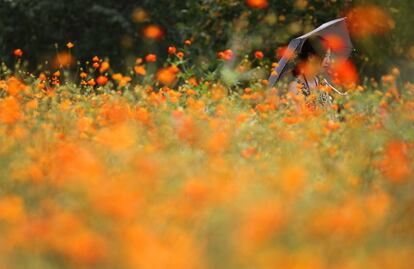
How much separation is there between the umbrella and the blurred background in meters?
2.51

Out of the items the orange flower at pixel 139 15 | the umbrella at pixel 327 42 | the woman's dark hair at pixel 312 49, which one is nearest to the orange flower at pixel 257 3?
the orange flower at pixel 139 15

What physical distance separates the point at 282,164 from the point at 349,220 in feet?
2.61

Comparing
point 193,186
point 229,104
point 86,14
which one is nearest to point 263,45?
point 86,14

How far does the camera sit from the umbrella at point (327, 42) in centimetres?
657

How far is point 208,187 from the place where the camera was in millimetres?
2752

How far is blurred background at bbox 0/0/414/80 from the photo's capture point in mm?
10125

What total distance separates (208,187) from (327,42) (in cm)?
437

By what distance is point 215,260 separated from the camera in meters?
2.39

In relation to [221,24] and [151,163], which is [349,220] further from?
[221,24]

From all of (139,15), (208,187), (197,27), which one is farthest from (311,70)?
(139,15)

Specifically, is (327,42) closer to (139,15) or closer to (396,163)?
(396,163)

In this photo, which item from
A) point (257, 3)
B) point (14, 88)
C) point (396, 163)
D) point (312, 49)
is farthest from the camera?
point (257, 3)

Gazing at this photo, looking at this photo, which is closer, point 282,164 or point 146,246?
point 146,246

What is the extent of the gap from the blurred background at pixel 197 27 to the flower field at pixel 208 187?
5.18 metres
